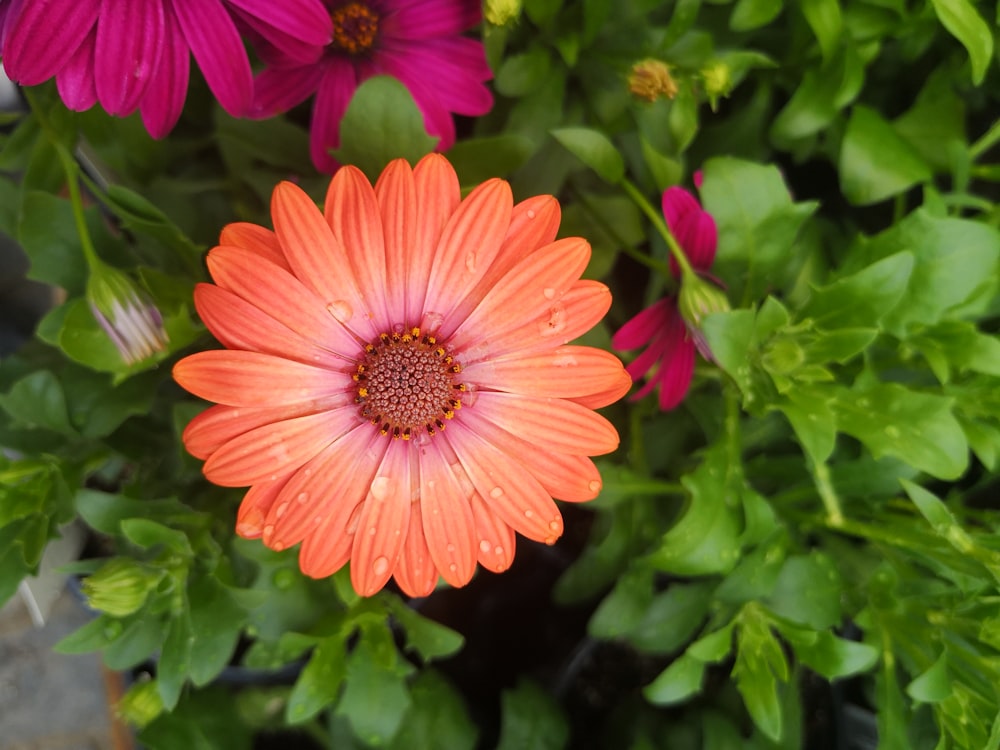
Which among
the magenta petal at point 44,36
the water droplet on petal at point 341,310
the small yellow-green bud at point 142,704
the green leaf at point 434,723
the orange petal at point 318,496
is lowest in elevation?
the green leaf at point 434,723

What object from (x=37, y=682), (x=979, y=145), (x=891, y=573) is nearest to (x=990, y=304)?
(x=979, y=145)

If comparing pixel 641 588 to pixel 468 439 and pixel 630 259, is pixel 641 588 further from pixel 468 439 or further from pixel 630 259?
pixel 630 259

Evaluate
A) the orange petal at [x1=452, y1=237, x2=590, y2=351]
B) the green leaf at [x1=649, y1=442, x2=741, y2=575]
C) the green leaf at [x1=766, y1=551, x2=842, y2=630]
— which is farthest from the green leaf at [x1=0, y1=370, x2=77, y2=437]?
the green leaf at [x1=766, y1=551, x2=842, y2=630]

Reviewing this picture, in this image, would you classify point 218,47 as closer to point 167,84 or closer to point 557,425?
point 167,84

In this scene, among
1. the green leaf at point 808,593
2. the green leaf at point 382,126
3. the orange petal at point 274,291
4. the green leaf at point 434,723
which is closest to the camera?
the orange petal at point 274,291

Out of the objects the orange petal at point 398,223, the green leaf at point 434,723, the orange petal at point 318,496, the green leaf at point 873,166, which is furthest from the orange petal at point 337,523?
the green leaf at point 873,166

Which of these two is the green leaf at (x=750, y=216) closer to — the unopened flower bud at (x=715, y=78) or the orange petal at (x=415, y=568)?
the unopened flower bud at (x=715, y=78)
